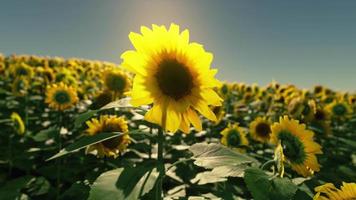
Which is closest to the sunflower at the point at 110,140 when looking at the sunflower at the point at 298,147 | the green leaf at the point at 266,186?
the sunflower at the point at 298,147

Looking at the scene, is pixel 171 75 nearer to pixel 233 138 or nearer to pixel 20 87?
pixel 233 138

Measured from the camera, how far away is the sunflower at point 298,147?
208 cm

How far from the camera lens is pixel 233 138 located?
401 cm

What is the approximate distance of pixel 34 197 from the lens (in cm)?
374

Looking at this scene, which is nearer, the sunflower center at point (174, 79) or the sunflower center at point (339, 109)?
the sunflower center at point (174, 79)

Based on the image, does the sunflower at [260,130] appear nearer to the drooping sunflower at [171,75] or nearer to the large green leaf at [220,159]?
the large green leaf at [220,159]

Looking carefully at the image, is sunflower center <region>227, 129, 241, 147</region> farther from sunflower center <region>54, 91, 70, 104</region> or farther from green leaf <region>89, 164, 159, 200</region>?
green leaf <region>89, 164, 159, 200</region>

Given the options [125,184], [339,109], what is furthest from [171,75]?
[339,109]

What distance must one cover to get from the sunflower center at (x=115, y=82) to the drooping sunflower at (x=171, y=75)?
9.76 ft

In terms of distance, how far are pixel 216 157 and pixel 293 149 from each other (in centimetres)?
84

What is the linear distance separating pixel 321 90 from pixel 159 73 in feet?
28.8

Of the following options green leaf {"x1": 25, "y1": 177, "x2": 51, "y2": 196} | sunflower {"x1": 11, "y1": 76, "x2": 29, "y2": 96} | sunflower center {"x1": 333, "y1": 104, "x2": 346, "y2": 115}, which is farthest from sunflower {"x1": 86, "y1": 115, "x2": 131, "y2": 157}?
sunflower center {"x1": 333, "y1": 104, "x2": 346, "y2": 115}

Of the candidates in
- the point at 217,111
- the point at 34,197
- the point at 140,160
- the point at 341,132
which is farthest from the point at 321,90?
the point at 34,197

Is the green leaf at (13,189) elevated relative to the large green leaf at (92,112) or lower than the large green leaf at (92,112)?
lower
